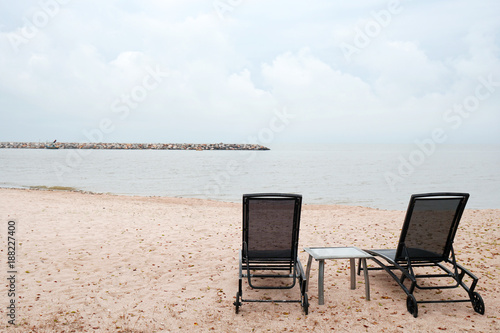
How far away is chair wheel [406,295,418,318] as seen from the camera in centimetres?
389

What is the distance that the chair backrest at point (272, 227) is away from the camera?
13.9ft

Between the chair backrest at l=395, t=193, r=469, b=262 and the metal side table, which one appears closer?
the chair backrest at l=395, t=193, r=469, b=262

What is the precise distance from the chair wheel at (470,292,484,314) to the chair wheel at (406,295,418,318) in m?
0.76

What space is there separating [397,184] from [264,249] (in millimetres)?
26685

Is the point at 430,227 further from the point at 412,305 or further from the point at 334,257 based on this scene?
the point at 334,257

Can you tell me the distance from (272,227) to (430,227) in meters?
1.91

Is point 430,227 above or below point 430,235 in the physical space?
above

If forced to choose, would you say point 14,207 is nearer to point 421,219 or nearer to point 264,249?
point 264,249

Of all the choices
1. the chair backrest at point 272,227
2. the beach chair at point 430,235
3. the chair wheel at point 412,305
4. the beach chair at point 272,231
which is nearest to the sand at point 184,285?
the chair wheel at point 412,305

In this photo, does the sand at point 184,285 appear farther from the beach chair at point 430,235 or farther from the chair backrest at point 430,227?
the chair backrest at point 430,227

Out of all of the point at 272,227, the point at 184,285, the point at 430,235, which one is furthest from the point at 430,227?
the point at 184,285

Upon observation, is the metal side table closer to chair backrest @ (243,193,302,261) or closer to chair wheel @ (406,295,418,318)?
chair backrest @ (243,193,302,261)

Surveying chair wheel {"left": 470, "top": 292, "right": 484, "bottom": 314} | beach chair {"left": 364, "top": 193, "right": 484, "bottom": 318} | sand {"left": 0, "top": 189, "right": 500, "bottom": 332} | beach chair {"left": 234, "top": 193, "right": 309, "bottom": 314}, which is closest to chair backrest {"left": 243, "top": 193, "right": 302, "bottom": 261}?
beach chair {"left": 234, "top": 193, "right": 309, "bottom": 314}

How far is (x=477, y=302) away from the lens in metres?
4.05
